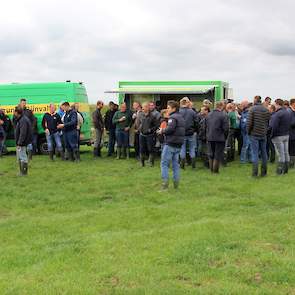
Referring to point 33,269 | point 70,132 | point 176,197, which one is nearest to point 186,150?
point 70,132

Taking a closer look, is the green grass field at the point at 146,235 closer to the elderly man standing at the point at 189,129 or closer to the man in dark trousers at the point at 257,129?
the man in dark trousers at the point at 257,129

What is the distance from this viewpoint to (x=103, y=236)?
23.9ft

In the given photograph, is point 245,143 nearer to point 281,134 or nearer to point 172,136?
point 281,134

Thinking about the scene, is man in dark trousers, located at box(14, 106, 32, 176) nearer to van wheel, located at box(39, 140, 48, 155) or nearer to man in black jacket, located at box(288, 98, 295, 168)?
van wheel, located at box(39, 140, 48, 155)

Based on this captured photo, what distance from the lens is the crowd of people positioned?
40.4 feet

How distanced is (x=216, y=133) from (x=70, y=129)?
15.7ft

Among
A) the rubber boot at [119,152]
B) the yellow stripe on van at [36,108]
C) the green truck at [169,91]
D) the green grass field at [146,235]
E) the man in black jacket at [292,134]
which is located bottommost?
the green grass field at [146,235]

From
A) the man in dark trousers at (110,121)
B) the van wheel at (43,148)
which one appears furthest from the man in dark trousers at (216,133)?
the van wheel at (43,148)

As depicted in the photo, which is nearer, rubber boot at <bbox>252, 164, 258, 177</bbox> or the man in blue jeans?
the man in blue jeans

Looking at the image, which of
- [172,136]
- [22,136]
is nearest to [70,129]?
[22,136]

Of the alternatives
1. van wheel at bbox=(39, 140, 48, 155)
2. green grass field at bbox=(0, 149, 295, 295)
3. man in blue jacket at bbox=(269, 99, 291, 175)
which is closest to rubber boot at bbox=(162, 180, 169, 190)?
green grass field at bbox=(0, 149, 295, 295)

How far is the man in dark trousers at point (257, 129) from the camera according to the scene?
1231 cm

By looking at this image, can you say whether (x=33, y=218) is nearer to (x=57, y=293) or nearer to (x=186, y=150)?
(x=57, y=293)

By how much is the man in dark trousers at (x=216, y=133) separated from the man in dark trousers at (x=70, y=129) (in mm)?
4339
